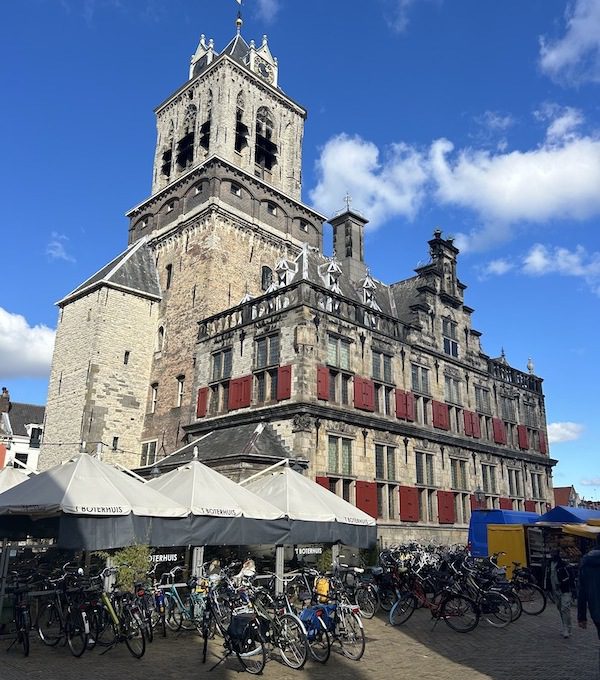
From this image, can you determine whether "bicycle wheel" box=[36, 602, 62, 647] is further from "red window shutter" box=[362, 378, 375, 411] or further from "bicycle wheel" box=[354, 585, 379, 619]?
"red window shutter" box=[362, 378, 375, 411]

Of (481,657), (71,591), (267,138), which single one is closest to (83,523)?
(71,591)

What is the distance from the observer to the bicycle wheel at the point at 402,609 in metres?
11.9

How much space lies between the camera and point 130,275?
30.3 m

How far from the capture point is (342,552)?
746 inches

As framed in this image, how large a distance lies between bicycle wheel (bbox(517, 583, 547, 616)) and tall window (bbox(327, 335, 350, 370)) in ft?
36.1

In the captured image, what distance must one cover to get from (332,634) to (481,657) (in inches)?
93.2

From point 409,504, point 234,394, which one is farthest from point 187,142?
point 409,504

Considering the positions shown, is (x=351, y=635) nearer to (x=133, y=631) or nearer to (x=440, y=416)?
(x=133, y=631)

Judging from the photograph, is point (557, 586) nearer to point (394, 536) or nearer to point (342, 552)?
point (342, 552)

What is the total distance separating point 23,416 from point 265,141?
2997 cm

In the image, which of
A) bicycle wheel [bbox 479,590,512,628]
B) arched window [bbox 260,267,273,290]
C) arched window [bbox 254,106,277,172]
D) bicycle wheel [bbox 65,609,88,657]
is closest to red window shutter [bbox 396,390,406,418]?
arched window [bbox 260,267,273,290]

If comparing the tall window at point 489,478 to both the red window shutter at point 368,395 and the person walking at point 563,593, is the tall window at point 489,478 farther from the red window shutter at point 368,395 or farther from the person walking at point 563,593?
the person walking at point 563,593

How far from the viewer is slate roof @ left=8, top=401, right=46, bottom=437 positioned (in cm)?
4447

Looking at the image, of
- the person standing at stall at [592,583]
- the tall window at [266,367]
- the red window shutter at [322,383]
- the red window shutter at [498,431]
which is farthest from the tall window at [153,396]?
the person standing at stall at [592,583]
